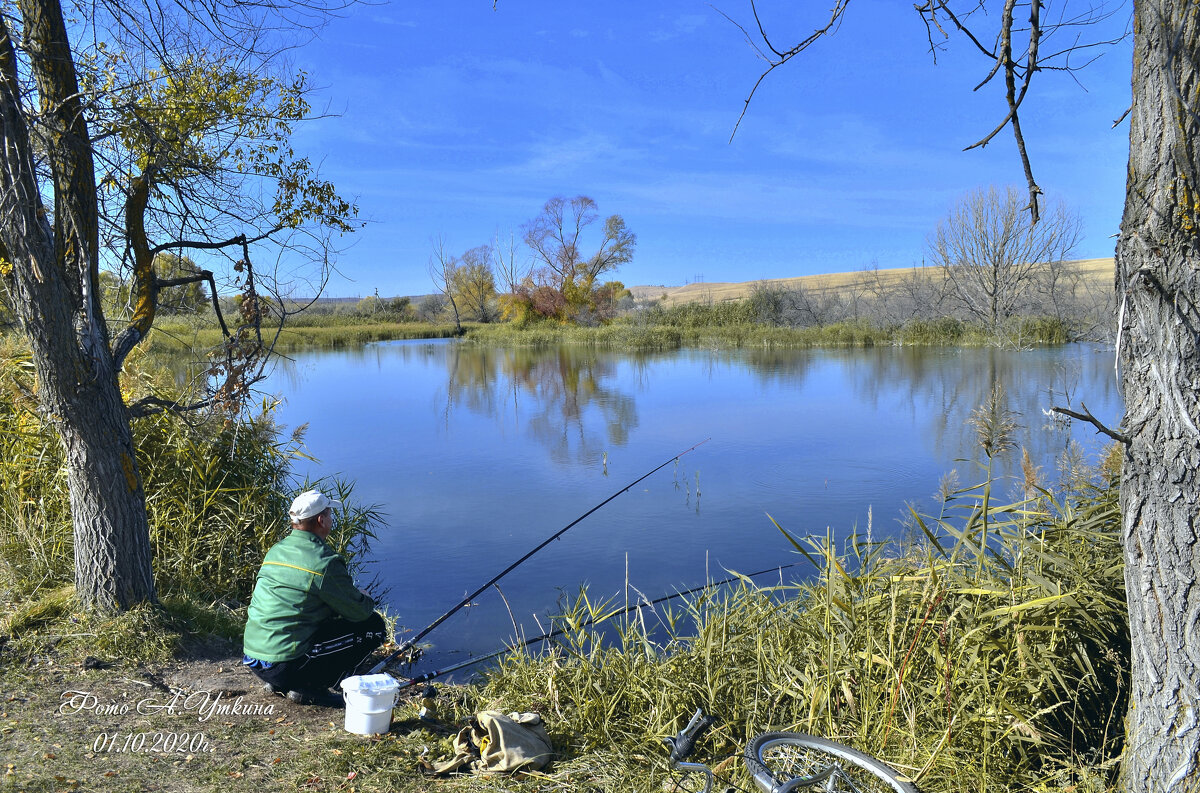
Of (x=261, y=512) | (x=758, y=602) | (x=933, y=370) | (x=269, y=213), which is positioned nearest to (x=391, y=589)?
(x=261, y=512)

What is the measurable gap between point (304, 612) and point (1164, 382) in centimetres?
325

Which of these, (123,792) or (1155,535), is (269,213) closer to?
(123,792)

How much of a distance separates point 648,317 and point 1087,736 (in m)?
32.3

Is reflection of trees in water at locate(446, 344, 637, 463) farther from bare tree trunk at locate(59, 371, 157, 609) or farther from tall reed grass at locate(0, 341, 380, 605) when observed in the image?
bare tree trunk at locate(59, 371, 157, 609)

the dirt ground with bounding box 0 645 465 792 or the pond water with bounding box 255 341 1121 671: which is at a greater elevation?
the dirt ground with bounding box 0 645 465 792

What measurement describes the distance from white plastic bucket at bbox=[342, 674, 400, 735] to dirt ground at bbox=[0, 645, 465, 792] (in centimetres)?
5

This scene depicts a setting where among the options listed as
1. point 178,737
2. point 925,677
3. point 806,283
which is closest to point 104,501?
point 178,737

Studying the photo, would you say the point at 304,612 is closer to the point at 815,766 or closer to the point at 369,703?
the point at 369,703

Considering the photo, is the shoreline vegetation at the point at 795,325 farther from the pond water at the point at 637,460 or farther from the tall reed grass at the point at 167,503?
the tall reed grass at the point at 167,503

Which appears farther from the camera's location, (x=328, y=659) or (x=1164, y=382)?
(x=328, y=659)

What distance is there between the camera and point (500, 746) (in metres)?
2.79

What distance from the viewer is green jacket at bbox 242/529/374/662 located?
3.37 m

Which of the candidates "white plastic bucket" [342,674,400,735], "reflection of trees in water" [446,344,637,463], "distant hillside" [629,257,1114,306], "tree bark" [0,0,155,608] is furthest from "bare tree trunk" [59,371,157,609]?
"distant hillside" [629,257,1114,306]

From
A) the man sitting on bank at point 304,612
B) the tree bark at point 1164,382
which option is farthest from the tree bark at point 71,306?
the tree bark at point 1164,382
